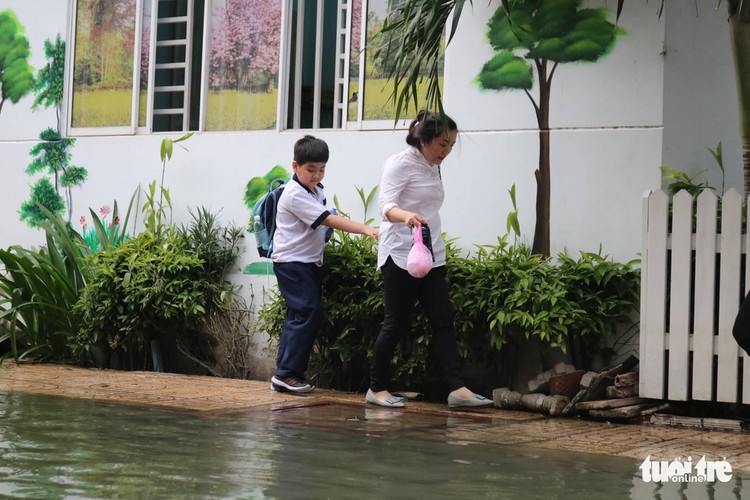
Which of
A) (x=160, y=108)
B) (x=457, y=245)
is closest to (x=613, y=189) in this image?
(x=457, y=245)

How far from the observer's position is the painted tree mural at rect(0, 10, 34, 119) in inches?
396

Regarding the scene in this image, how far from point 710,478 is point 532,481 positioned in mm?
805

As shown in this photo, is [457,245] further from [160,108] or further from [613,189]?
[160,108]

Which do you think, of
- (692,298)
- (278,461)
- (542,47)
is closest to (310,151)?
(542,47)

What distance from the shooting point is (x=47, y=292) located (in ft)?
29.8

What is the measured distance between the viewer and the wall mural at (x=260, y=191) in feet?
28.7

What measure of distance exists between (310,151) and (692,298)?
275 cm

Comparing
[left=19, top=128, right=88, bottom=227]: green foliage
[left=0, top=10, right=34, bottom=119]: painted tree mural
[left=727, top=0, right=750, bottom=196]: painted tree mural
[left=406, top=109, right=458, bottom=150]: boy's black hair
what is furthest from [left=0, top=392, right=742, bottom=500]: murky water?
[left=0, top=10, right=34, bottom=119]: painted tree mural

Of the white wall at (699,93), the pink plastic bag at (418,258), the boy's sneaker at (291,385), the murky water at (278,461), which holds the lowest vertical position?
the murky water at (278,461)

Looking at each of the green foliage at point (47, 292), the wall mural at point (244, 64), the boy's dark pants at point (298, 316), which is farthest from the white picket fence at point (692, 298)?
the green foliage at point (47, 292)

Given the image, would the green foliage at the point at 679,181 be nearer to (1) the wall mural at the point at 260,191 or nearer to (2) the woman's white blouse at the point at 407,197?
(2) the woman's white blouse at the point at 407,197

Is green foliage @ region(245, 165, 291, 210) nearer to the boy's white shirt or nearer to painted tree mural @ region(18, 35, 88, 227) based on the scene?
the boy's white shirt

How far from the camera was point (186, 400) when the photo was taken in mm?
6789

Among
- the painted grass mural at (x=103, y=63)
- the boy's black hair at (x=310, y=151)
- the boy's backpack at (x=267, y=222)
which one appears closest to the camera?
the boy's black hair at (x=310, y=151)
